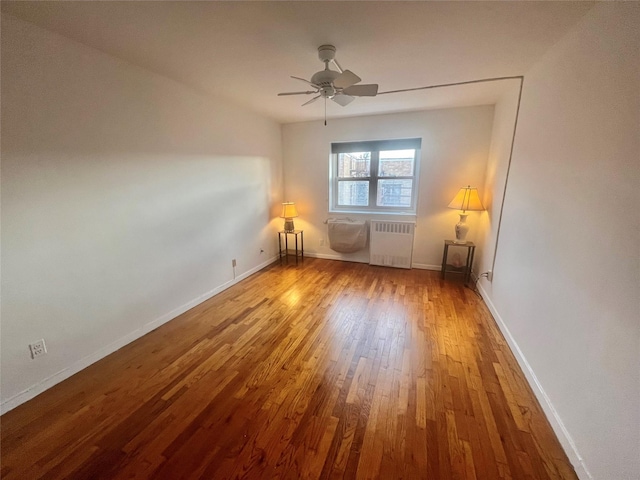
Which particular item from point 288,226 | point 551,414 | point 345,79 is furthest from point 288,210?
point 551,414

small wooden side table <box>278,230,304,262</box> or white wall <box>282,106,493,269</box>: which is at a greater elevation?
white wall <box>282,106,493,269</box>

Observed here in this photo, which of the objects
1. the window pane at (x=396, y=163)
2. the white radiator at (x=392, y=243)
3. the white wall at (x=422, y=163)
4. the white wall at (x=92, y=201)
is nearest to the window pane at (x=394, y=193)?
the window pane at (x=396, y=163)

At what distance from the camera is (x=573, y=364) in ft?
4.40

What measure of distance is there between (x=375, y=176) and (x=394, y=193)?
0.42m

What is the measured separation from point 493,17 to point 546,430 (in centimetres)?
240

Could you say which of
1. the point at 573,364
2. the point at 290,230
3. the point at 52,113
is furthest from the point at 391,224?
the point at 52,113

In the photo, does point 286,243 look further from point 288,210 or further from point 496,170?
point 496,170

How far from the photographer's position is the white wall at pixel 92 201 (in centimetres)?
153

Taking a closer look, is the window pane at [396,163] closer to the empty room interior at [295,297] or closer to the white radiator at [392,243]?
the white radiator at [392,243]

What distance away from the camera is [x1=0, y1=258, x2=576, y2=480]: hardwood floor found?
1.26 meters

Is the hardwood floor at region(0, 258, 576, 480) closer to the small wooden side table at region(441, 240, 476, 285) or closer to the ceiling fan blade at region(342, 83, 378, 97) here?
the small wooden side table at region(441, 240, 476, 285)

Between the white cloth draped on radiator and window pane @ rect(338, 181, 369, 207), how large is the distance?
0.41 meters

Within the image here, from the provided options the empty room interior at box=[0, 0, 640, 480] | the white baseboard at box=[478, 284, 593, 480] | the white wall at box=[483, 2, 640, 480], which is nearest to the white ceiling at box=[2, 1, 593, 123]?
the empty room interior at box=[0, 0, 640, 480]

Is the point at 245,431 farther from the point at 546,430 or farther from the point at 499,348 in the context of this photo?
the point at 499,348
